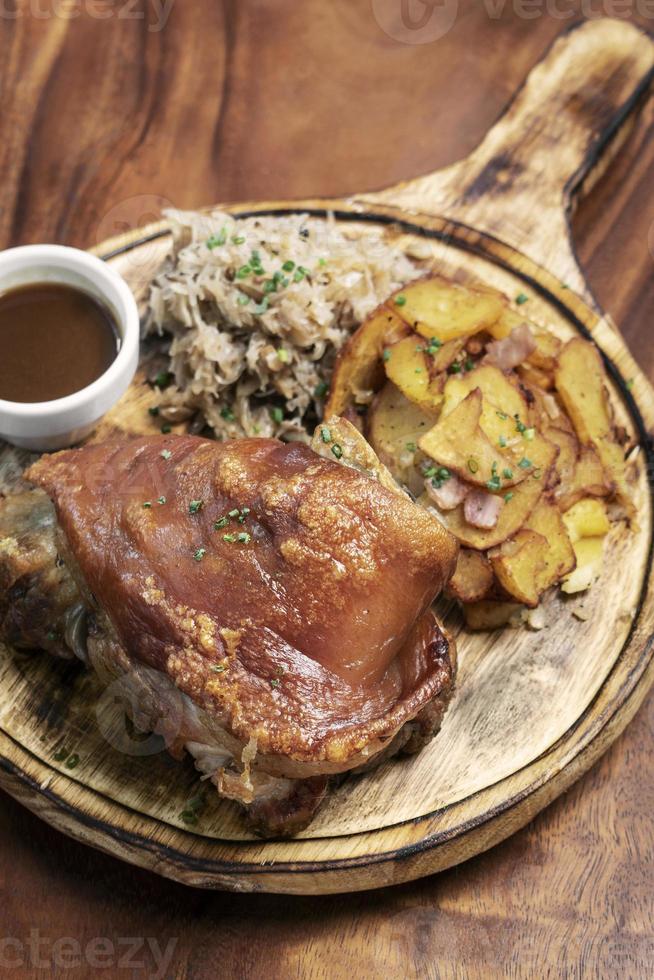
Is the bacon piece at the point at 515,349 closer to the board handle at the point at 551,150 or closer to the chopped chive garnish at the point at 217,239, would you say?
the board handle at the point at 551,150

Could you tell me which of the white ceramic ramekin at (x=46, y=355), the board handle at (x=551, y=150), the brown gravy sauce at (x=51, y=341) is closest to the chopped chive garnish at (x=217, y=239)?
the white ceramic ramekin at (x=46, y=355)

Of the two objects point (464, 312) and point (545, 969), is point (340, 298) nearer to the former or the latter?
point (464, 312)

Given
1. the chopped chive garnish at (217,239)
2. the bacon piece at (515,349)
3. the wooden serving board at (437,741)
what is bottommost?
the wooden serving board at (437,741)

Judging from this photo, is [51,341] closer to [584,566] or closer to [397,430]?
[397,430]

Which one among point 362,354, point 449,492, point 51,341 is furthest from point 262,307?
point 449,492

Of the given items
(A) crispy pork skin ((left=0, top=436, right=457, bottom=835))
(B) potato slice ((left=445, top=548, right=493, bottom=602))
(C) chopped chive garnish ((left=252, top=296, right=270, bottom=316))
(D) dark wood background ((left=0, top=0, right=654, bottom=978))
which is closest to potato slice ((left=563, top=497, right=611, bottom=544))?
(B) potato slice ((left=445, top=548, right=493, bottom=602))

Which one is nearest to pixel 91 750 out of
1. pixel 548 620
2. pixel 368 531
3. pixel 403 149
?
pixel 368 531
